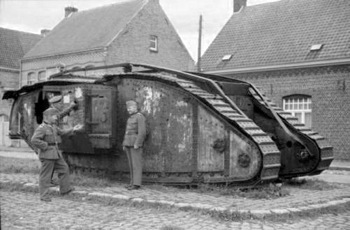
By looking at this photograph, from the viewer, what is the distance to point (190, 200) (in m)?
7.93

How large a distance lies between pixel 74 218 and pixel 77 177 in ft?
12.0

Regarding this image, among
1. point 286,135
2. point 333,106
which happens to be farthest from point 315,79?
point 286,135

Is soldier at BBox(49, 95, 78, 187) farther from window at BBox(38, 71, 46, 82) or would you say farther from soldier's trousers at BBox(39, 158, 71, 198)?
window at BBox(38, 71, 46, 82)

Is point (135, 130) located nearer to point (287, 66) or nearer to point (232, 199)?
point (232, 199)

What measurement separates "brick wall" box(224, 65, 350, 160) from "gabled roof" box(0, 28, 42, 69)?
2426cm

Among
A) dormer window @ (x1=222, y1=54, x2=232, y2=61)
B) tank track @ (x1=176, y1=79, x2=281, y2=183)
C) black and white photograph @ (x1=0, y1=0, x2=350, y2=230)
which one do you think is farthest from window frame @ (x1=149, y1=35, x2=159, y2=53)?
tank track @ (x1=176, y1=79, x2=281, y2=183)

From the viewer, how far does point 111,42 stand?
3112 cm

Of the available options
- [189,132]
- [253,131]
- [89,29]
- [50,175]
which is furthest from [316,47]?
[89,29]

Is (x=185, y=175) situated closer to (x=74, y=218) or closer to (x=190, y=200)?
(x=190, y=200)

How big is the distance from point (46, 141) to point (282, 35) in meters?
18.3

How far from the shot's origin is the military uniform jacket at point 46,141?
877 centimetres

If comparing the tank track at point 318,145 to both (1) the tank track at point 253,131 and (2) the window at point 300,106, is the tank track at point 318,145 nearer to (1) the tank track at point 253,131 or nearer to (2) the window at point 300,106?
(1) the tank track at point 253,131

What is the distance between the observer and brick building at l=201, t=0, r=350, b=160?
21781mm

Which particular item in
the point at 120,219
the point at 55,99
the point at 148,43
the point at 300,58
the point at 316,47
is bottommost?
the point at 120,219
